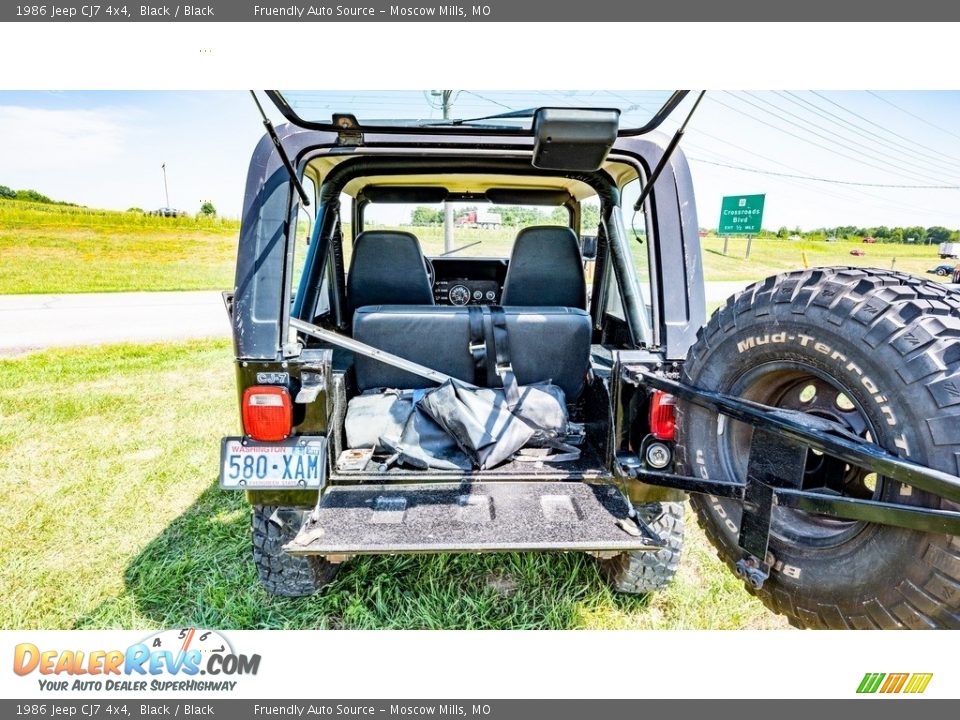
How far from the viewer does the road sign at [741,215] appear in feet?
63.3

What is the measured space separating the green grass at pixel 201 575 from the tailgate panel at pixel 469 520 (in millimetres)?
627

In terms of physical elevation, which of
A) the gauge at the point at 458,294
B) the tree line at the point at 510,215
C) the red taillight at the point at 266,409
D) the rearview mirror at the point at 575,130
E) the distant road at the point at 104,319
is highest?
the rearview mirror at the point at 575,130

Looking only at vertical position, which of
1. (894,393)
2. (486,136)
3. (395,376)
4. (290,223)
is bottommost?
(395,376)

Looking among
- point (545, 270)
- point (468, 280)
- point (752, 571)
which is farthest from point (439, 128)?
point (468, 280)

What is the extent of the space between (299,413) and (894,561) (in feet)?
6.17

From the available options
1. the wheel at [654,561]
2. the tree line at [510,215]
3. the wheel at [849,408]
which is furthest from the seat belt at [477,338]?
the tree line at [510,215]

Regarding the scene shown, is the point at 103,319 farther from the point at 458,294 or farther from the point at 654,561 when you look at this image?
the point at 654,561

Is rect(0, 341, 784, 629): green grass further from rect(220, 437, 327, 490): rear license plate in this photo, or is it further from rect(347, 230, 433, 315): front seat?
rect(347, 230, 433, 315): front seat

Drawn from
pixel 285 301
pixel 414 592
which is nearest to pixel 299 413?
pixel 285 301

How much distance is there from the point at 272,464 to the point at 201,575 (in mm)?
1143

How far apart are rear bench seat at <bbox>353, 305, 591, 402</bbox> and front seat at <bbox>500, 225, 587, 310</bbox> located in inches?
23.5

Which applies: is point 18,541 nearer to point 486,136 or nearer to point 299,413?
point 299,413

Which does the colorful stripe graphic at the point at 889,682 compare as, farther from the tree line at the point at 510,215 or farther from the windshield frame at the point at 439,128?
the tree line at the point at 510,215

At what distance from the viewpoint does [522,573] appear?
2.51 m
